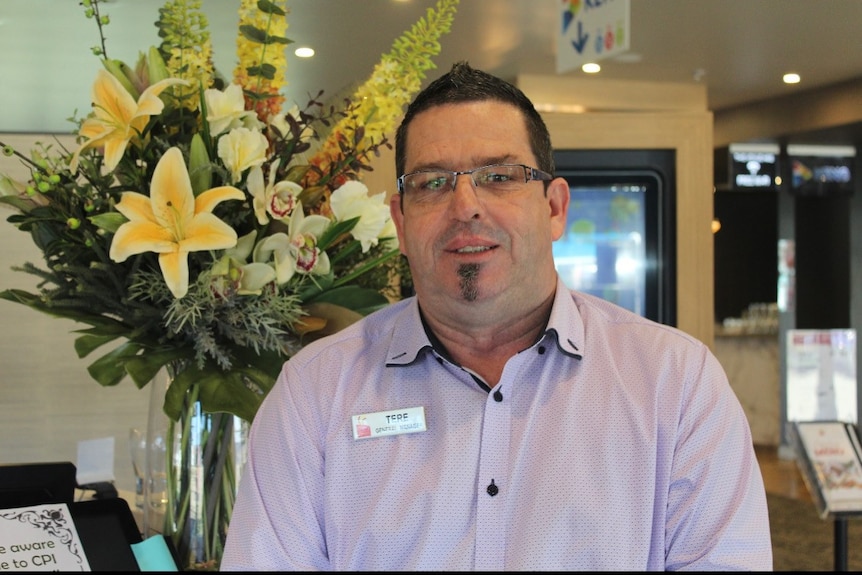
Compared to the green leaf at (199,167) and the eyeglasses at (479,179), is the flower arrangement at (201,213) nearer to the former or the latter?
the green leaf at (199,167)

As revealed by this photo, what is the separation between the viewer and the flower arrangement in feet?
4.80

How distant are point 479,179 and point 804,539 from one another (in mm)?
5304

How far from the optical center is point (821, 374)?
8.23 metres

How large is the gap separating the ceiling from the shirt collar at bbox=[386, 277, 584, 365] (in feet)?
7.05

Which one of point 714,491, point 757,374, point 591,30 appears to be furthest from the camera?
point 757,374

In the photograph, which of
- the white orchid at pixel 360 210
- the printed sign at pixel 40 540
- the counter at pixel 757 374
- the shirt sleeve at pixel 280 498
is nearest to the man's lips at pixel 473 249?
the white orchid at pixel 360 210

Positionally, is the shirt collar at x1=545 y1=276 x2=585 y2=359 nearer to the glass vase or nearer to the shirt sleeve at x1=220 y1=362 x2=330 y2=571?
the shirt sleeve at x1=220 y1=362 x2=330 y2=571

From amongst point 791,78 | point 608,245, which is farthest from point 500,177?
point 791,78

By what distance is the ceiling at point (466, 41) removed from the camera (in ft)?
14.1

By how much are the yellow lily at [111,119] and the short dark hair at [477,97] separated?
38cm

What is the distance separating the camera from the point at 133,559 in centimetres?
141

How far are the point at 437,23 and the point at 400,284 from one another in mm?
578

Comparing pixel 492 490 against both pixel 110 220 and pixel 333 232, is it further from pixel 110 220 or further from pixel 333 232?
pixel 110 220

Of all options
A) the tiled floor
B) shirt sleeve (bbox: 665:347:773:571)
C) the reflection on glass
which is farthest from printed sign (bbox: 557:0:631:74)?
the tiled floor
